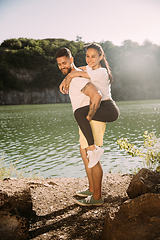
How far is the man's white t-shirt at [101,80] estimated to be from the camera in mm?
3061

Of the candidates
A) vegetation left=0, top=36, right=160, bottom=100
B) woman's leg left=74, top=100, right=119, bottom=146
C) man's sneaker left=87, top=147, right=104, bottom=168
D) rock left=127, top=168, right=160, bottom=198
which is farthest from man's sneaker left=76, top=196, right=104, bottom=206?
vegetation left=0, top=36, right=160, bottom=100

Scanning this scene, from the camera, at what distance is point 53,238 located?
2.53m

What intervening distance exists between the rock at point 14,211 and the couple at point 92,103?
2.60 feet

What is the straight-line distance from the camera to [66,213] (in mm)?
3100

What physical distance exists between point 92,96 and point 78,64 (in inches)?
3388

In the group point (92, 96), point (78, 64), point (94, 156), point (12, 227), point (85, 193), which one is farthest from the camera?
point (78, 64)

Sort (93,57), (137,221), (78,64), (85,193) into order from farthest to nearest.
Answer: (78,64)
(85,193)
(93,57)
(137,221)

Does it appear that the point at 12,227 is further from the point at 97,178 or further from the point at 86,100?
the point at 86,100

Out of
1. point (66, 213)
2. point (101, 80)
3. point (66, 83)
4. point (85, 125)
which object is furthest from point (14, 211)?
point (101, 80)

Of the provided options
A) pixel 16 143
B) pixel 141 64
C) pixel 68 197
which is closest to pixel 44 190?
pixel 68 197

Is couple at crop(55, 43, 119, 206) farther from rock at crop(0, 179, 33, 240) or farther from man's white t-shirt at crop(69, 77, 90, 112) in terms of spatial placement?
rock at crop(0, 179, 33, 240)

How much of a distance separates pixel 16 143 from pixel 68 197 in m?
11.7

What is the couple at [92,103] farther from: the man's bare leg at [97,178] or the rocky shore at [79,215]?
the rocky shore at [79,215]

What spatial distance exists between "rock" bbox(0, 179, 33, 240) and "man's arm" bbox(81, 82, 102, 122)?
129 cm
